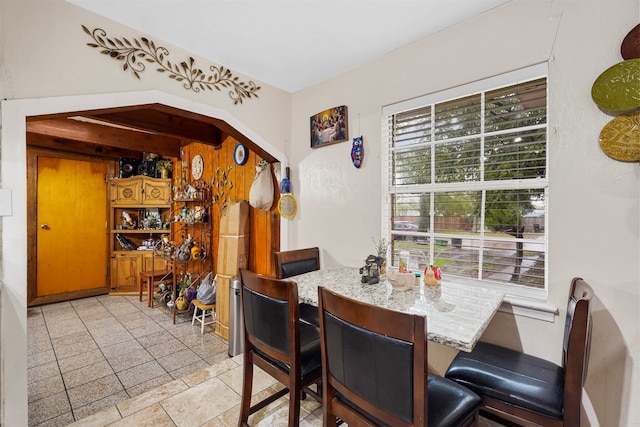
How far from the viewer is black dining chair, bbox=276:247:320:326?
1.98m

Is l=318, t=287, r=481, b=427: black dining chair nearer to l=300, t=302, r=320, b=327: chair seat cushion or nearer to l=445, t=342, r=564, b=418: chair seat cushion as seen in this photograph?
l=445, t=342, r=564, b=418: chair seat cushion

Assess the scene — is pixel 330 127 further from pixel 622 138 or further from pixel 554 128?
pixel 622 138

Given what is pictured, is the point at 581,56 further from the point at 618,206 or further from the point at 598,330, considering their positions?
the point at 598,330

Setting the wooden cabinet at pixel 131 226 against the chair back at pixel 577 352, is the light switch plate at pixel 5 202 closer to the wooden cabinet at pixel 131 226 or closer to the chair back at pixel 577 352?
the chair back at pixel 577 352

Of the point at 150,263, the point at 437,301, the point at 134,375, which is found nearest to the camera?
the point at 437,301

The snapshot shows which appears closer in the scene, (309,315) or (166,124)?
(309,315)

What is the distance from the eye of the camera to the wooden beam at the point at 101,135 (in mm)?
3221

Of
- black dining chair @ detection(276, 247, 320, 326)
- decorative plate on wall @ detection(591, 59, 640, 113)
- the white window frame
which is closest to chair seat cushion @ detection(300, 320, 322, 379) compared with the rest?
black dining chair @ detection(276, 247, 320, 326)

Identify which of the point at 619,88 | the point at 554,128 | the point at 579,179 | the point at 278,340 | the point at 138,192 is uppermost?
the point at 619,88

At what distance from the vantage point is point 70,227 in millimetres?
4398

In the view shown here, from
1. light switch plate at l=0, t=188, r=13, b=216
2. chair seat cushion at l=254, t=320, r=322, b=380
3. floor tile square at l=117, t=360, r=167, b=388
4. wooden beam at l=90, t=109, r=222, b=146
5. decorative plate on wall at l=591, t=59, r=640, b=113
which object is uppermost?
wooden beam at l=90, t=109, r=222, b=146

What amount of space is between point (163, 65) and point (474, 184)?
238 centimetres

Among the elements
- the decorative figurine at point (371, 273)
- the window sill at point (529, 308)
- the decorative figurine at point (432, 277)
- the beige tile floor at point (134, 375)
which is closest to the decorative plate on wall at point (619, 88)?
the window sill at point (529, 308)

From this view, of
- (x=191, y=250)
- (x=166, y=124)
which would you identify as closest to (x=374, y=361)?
(x=166, y=124)
